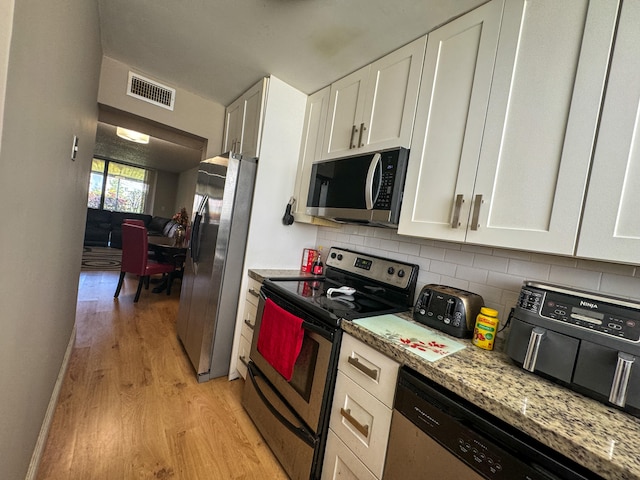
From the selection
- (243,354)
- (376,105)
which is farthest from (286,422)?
(376,105)

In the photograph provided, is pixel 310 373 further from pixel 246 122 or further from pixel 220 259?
pixel 246 122

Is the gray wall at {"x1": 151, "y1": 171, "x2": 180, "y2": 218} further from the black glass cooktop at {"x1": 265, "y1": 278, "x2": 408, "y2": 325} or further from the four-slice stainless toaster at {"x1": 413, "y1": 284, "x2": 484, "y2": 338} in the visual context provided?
the four-slice stainless toaster at {"x1": 413, "y1": 284, "x2": 484, "y2": 338}

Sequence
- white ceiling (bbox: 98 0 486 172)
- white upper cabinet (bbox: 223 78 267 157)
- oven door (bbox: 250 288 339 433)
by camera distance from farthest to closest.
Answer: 1. white upper cabinet (bbox: 223 78 267 157)
2. white ceiling (bbox: 98 0 486 172)
3. oven door (bbox: 250 288 339 433)

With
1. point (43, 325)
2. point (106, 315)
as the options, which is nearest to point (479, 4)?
point (43, 325)

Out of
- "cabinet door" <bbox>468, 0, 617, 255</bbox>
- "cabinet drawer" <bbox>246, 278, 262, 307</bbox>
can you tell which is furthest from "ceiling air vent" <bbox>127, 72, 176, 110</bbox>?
"cabinet door" <bbox>468, 0, 617, 255</bbox>

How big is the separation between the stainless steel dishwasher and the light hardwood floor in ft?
2.84

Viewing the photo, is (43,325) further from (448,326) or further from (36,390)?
A: (448,326)

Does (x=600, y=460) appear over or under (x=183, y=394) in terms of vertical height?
over

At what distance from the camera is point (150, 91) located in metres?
2.27

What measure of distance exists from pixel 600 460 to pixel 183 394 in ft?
6.91

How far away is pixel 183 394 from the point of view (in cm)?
183

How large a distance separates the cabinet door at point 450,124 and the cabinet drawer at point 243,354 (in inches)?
55.4

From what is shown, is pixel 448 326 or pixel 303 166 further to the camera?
pixel 303 166

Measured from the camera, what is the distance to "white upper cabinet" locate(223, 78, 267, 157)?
1.97 meters
